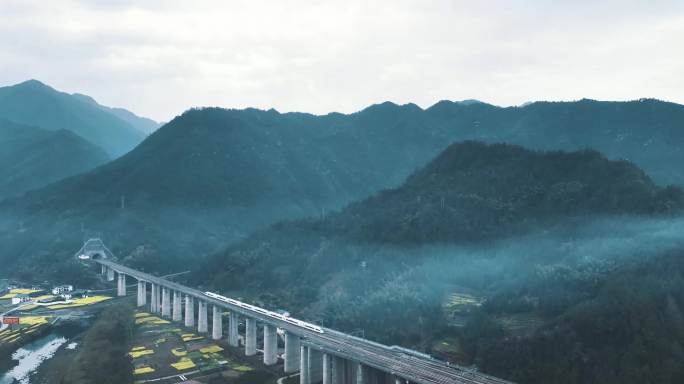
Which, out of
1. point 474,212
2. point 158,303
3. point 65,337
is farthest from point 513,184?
point 65,337

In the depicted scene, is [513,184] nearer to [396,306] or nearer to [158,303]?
[396,306]

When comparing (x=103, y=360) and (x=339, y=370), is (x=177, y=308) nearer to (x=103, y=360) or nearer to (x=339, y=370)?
(x=103, y=360)

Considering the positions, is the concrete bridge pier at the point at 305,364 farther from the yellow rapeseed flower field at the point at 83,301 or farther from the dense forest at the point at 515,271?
the yellow rapeseed flower field at the point at 83,301

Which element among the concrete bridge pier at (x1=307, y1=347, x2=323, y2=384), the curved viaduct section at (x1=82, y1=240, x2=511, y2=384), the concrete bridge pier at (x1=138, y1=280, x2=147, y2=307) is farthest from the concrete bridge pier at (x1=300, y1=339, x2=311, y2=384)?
the concrete bridge pier at (x1=138, y1=280, x2=147, y2=307)

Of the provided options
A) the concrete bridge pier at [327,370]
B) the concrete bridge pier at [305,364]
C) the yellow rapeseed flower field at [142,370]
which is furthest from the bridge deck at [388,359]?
the yellow rapeseed flower field at [142,370]

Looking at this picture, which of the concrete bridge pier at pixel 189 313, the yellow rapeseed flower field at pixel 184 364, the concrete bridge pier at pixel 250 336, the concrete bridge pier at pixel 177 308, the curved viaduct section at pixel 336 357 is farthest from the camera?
the concrete bridge pier at pixel 177 308

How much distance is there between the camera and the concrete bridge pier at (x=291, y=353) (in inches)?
4227

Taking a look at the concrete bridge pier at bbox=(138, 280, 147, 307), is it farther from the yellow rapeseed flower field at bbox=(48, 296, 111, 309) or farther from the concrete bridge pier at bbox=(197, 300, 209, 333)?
the concrete bridge pier at bbox=(197, 300, 209, 333)

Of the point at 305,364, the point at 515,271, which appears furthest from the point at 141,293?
the point at 515,271

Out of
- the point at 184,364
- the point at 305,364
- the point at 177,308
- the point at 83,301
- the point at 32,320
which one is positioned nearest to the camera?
the point at 305,364

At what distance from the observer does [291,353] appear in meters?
108

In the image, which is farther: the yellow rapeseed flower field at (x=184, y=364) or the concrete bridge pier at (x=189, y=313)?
the concrete bridge pier at (x=189, y=313)

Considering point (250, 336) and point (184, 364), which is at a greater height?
point (250, 336)

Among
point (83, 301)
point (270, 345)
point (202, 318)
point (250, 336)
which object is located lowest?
point (83, 301)
